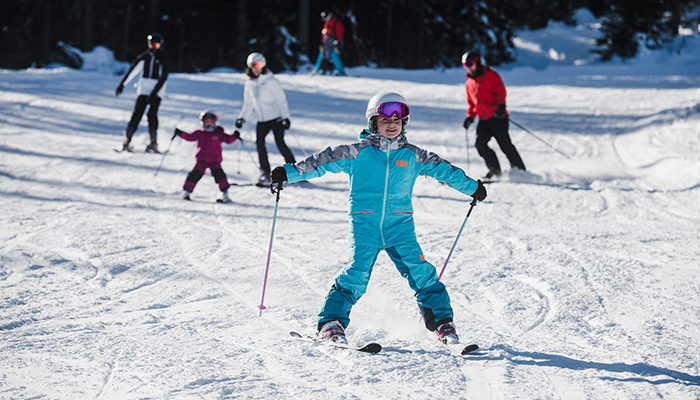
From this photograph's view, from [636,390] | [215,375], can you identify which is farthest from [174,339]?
[636,390]

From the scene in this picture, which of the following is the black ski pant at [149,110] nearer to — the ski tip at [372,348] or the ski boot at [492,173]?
the ski boot at [492,173]

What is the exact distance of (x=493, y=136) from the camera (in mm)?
8594

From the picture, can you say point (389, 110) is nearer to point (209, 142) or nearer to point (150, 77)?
point (209, 142)

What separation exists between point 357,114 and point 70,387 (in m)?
11.2

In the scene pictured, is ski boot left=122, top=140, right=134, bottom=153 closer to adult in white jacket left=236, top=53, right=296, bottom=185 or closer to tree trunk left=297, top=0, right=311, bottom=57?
adult in white jacket left=236, top=53, right=296, bottom=185

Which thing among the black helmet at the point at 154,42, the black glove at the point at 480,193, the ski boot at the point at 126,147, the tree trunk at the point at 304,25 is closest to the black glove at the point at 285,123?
the black helmet at the point at 154,42

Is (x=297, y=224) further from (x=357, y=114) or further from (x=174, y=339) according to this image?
(x=357, y=114)

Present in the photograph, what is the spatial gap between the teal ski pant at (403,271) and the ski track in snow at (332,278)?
0.59 ft

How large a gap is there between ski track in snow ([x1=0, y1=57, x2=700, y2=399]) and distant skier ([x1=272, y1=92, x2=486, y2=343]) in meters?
0.21

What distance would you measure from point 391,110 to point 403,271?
916 mm

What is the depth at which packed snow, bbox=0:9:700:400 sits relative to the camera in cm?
317

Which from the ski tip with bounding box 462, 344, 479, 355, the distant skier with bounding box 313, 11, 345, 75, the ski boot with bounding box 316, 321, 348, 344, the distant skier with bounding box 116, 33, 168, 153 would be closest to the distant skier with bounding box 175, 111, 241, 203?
the distant skier with bounding box 116, 33, 168, 153

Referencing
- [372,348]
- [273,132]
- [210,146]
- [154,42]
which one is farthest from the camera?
[154,42]

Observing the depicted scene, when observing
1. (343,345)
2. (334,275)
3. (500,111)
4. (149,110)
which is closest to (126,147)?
(149,110)
